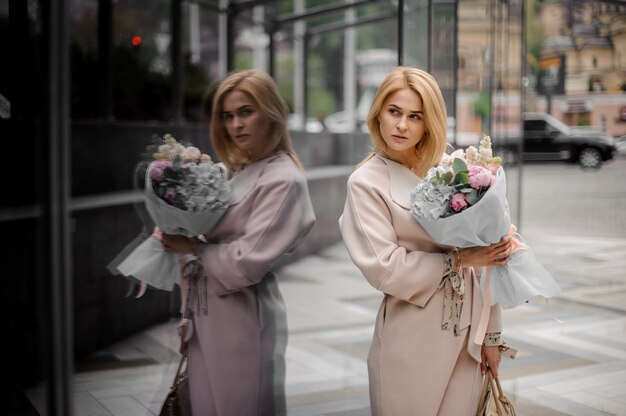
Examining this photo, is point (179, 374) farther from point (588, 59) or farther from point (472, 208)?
point (588, 59)

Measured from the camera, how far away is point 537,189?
671cm

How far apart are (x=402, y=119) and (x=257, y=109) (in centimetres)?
64

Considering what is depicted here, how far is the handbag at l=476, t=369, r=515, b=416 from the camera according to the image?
2.58 m

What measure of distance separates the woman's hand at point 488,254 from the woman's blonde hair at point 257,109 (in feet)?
2.62

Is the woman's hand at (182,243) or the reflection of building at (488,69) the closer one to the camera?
the woman's hand at (182,243)

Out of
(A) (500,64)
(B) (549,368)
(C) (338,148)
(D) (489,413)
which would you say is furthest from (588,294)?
(C) (338,148)

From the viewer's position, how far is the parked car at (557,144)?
490 cm

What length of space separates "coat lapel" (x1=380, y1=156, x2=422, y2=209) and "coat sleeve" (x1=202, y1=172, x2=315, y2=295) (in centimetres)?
41

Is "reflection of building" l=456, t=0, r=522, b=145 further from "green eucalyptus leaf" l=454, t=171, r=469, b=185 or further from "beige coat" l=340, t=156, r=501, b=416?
"green eucalyptus leaf" l=454, t=171, r=469, b=185

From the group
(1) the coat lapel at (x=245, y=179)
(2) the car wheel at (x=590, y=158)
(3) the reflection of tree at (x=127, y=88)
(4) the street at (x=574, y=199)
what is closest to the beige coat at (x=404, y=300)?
(1) the coat lapel at (x=245, y=179)

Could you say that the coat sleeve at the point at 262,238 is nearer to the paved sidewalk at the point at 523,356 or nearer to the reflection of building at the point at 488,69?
the paved sidewalk at the point at 523,356

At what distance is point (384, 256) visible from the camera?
245 cm

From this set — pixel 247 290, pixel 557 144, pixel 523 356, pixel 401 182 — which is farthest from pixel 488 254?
pixel 557 144

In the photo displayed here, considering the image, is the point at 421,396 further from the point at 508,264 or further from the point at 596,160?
the point at 596,160
